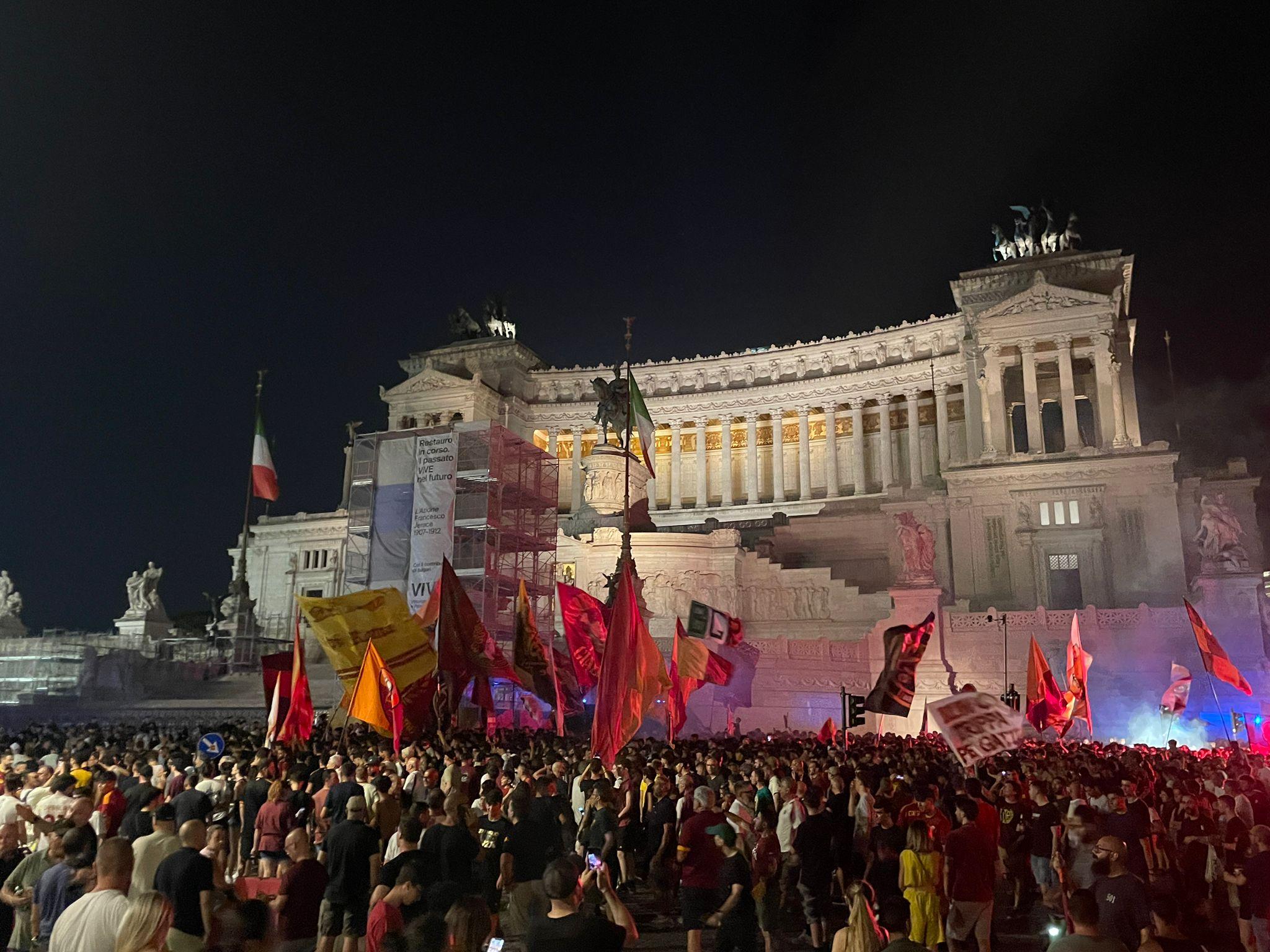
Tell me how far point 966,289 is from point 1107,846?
58.1m

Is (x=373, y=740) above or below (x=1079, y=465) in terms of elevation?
below

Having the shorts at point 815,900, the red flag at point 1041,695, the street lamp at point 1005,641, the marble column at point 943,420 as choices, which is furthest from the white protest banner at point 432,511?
the marble column at point 943,420

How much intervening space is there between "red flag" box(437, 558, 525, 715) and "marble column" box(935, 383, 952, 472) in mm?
48967

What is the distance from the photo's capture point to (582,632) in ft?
71.9

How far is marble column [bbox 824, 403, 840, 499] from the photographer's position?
2746 inches

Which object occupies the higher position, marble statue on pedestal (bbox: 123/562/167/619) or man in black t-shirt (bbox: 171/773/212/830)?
marble statue on pedestal (bbox: 123/562/167/619)

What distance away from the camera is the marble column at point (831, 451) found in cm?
6975

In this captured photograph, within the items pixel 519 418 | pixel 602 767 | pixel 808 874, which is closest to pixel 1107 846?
pixel 808 874

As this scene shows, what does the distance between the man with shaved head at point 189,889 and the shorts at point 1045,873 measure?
9346mm

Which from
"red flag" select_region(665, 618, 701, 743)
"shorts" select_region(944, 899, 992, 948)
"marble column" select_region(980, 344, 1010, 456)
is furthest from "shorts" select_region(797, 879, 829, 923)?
"marble column" select_region(980, 344, 1010, 456)

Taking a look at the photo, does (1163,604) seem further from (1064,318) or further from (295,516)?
(295,516)

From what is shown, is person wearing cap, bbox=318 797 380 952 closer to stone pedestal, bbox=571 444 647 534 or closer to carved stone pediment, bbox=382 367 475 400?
stone pedestal, bbox=571 444 647 534

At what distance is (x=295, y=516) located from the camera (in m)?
74.1

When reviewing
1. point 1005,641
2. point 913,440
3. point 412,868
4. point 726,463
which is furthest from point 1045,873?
point 726,463
